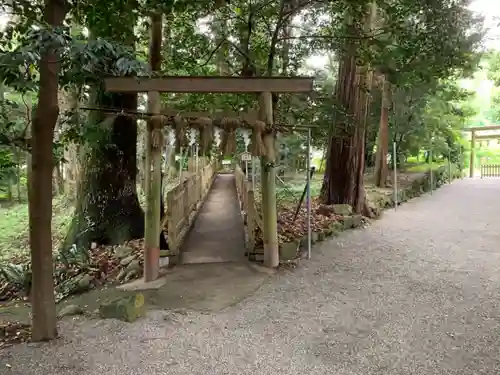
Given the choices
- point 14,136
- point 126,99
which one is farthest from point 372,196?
point 14,136

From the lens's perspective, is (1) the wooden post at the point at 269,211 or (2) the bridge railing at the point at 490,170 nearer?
(1) the wooden post at the point at 269,211

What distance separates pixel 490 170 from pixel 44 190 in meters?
25.3

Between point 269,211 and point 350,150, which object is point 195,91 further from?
point 350,150

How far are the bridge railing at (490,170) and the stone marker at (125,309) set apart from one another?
23778 mm

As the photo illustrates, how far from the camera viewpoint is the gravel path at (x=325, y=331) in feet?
10.6

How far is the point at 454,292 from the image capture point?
4852mm

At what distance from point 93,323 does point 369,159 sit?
15.1 metres

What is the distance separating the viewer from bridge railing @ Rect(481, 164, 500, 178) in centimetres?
2352

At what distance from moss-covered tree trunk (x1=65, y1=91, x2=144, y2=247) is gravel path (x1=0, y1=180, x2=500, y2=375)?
127 inches

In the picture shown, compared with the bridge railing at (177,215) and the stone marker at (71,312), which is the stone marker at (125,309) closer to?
the stone marker at (71,312)

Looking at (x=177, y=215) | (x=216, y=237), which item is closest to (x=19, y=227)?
(x=216, y=237)

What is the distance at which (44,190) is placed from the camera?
11.3ft

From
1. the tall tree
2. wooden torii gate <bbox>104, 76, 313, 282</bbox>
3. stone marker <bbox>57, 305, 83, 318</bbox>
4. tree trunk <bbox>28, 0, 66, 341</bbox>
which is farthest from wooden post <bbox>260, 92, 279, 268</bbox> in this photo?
tree trunk <bbox>28, 0, 66, 341</bbox>

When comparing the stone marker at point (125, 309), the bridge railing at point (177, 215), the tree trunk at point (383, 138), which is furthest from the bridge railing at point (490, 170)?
the stone marker at point (125, 309)
